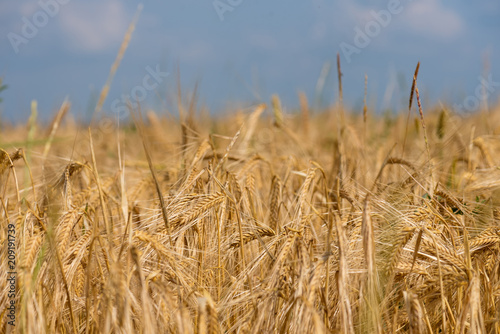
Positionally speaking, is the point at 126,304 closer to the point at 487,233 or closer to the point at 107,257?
the point at 107,257

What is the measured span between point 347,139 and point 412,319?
123 inches

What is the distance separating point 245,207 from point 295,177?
0.98 metres

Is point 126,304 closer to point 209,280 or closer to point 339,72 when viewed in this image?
point 209,280

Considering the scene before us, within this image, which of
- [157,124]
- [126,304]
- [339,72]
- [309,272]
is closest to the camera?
[126,304]

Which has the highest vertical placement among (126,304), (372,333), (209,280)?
(126,304)

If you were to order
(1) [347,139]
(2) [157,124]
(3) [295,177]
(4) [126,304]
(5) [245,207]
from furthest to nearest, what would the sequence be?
(2) [157,124]
(1) [347,139]
(3) [295,177]
(5) [245,207]
(4) [126,304]

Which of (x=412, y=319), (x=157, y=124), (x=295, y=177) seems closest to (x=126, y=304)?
(x=412, y=319)

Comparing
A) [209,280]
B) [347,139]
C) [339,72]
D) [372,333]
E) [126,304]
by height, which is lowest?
[372,333]

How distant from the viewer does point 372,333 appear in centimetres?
122

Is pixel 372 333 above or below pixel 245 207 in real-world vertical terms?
below

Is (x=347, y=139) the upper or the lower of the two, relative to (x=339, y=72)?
lower

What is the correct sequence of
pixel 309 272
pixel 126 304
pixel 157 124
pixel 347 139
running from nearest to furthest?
pixel 126 304 < pixel 309 272 < pixel 347 139 < pixel 157 124

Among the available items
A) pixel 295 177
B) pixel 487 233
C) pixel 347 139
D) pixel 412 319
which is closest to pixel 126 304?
pixel 412 319

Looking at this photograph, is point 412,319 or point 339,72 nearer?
point 412,319
